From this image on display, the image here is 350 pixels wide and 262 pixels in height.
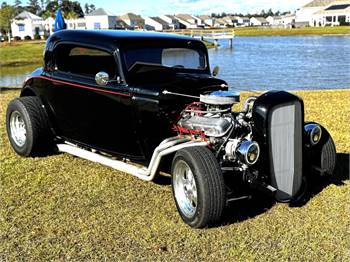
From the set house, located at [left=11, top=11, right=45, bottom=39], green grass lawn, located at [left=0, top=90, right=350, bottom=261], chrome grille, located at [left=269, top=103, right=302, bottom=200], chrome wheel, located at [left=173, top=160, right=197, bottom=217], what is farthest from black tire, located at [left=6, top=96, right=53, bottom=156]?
house, located at [left=11, top=11, right=45, bottom=39]

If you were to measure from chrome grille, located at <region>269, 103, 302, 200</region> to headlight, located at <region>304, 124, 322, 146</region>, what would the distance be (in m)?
0.47

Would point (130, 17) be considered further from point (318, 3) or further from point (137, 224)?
point (137, 224)

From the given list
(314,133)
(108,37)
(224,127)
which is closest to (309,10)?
(108,37)

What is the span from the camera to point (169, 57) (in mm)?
5730

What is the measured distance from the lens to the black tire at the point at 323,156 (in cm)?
526

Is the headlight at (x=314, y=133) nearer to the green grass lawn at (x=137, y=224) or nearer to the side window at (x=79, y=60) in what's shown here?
the green grass lawn at (x=137, y=224)

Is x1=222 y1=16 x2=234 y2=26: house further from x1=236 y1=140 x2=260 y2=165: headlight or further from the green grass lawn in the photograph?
x1=236 y1=140 x2=260 y2=165: headlight

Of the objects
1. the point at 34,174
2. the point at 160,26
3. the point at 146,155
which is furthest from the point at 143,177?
the point at 160,26

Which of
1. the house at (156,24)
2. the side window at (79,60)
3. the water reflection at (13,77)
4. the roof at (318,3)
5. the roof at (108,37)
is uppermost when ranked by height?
the roof at (318,3)

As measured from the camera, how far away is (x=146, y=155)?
Result: 5.29 meters

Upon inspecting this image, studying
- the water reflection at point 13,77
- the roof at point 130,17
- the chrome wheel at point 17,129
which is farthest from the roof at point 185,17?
the chrome wheel at point 17,129

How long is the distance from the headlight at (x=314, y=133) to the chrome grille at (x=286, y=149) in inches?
18.6

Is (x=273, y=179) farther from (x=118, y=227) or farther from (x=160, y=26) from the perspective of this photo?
(x=160, y=26)

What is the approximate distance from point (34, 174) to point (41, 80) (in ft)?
4.24
